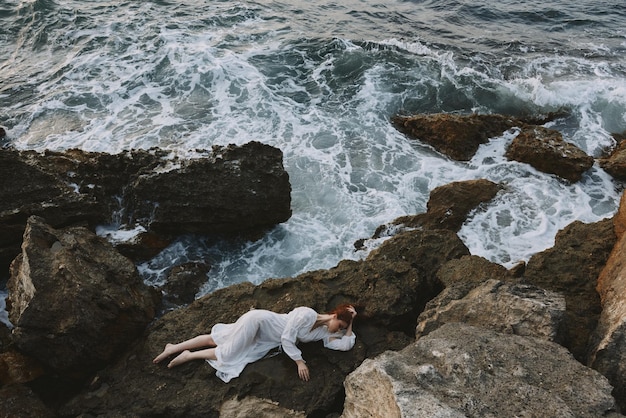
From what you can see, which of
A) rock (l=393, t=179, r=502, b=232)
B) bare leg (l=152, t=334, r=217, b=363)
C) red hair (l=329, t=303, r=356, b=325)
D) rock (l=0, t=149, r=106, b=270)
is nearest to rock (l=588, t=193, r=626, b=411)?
red hair (l=329, t=303, r=356, b=325)

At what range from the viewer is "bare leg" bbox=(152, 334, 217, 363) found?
5.24 meters

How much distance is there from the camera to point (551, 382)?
3547 mm

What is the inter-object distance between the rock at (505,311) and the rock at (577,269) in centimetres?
45

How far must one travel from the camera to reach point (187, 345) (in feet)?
17.5

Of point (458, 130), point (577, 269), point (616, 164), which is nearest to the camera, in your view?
point (577, 269)

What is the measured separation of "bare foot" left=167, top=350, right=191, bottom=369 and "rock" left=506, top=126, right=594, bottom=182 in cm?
862

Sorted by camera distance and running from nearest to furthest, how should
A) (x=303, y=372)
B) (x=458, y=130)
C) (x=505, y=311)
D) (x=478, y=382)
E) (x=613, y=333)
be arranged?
(x=478, y=382) < (x=613, y=333) < (x=505, y=311) < (x=303, y=372) < (x=458, y=130)

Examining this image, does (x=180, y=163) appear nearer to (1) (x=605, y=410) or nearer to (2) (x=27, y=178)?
(2) (x=27, y=178)

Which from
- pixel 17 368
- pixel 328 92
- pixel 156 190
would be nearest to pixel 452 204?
pixel 156 190

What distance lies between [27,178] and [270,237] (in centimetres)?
419

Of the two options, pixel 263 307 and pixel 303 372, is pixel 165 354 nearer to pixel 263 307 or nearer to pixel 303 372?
pixel 263 307

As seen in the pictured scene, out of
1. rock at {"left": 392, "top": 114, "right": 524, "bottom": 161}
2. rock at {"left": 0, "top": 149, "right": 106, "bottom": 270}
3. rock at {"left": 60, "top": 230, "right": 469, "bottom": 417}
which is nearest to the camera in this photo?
rock at {"left": 60, "top": 230, "right": 469, "bottom": 417}

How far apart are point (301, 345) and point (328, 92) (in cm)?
1015

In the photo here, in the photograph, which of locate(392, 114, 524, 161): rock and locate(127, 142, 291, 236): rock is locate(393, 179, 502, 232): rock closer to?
locate(392, 114, 524, 161): rock
